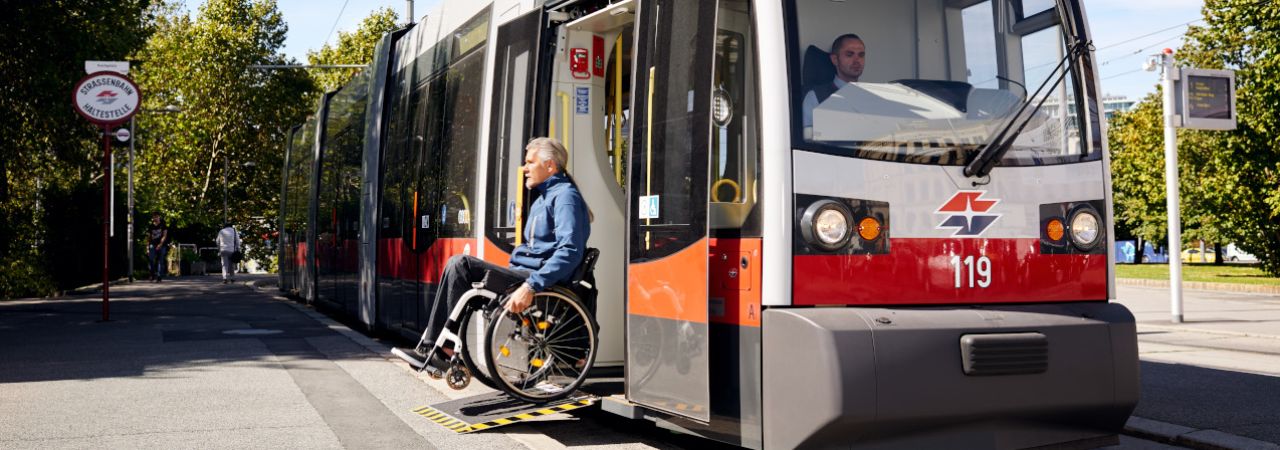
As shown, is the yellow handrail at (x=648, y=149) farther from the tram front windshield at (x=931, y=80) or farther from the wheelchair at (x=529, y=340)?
the wheelchair at (x=529, y=340)

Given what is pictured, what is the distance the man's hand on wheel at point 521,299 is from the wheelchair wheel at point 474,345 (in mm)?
299

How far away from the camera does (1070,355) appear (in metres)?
5.39

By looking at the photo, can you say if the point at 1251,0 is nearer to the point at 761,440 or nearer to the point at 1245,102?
the point at 1245,102

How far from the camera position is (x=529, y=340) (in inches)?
277

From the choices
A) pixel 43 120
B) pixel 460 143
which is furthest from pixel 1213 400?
pixel 43 120

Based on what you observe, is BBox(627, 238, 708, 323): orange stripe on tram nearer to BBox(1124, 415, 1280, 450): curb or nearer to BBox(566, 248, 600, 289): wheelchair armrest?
BBox(566, 248, 600, 289): wheelchair armrest

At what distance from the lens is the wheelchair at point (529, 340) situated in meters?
6.97

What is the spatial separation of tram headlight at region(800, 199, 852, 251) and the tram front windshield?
0.84 ft

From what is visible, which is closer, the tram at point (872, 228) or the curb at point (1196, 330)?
the tram at point (872, 228)

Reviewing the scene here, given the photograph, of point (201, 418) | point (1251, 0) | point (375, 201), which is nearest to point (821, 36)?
point (201, 418)

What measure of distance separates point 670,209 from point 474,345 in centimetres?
237

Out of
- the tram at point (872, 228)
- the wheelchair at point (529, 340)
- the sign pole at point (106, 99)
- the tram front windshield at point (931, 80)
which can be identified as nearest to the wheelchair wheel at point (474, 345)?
the wheelchair at point (529, 340)

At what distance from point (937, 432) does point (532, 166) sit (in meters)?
2.99

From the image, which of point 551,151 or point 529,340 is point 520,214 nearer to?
point 551,151
